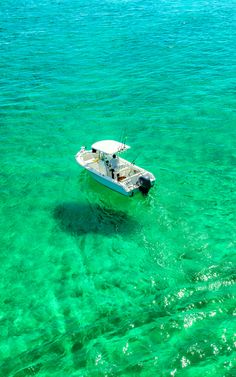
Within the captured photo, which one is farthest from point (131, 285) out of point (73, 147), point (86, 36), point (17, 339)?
point (86, 36)

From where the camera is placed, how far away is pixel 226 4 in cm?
7312

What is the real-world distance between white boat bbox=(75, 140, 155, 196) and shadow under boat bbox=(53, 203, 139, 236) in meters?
1.62

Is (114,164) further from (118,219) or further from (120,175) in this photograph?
(118,219)

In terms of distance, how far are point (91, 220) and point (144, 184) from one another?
4022mm

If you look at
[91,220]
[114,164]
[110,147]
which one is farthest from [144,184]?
[91,220]

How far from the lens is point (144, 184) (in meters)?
24.2

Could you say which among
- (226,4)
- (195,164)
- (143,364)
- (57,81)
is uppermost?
(226,4)

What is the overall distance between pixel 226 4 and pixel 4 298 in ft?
236

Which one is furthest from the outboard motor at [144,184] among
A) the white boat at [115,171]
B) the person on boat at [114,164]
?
the person on boat at [114,164]

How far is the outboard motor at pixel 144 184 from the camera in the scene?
2395cm

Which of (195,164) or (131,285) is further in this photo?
(195,164)

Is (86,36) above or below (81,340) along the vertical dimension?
above

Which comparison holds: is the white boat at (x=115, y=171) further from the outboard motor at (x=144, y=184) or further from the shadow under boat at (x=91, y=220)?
the shadow under boat at (x=91, y=220)

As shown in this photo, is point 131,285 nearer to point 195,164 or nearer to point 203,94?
point 195,164
